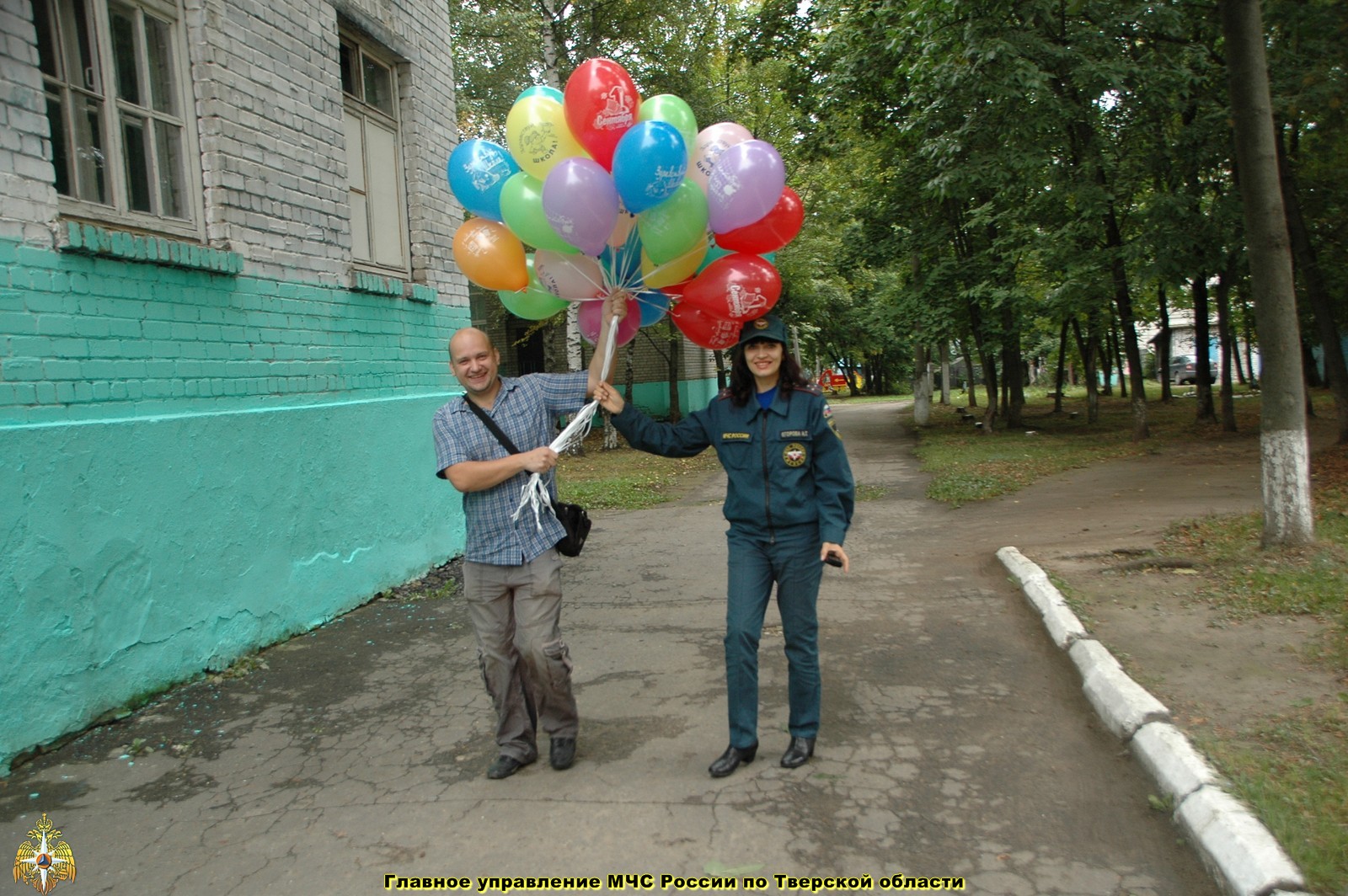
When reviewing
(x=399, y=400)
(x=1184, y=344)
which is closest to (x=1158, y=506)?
(x=399, y=400)

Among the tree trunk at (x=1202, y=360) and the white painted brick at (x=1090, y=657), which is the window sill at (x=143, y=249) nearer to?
the white painted brick at (x=1090, y=657)

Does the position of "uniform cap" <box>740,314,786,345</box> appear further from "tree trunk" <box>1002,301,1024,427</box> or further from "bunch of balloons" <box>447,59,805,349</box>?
"tree trunk" <box>1002,301,1024,427</box>

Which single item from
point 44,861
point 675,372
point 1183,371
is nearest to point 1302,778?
point 44,861

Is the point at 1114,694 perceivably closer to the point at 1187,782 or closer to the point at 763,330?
the point at 1187,782

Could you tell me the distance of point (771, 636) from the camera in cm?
550

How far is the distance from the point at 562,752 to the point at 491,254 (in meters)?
2.14

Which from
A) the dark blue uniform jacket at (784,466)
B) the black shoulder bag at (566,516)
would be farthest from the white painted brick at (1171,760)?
the black shoulder bag at (566,516)

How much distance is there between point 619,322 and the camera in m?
3.93

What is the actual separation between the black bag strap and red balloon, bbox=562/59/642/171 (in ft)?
3.65

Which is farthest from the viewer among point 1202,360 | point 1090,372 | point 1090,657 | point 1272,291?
point 1090,372

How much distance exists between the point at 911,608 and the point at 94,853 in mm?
4703

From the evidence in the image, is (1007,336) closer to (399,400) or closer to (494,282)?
(399,400)

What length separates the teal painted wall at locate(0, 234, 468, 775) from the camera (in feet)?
13.5

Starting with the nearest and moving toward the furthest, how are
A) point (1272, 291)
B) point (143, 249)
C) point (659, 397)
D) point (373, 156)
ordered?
1. point (143, 249)
2. point (1272, 291)
3. point (373, 156)
4. point (659, 397)
